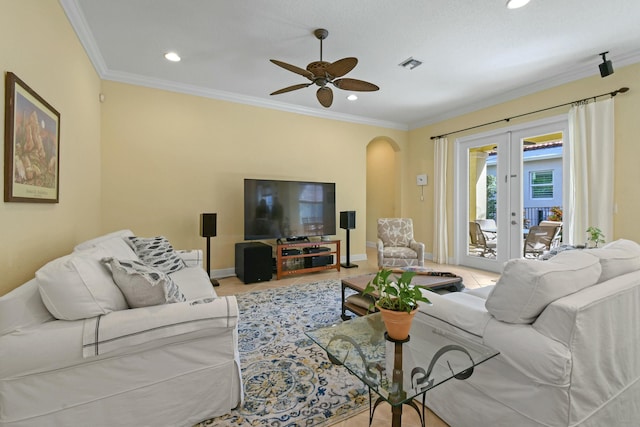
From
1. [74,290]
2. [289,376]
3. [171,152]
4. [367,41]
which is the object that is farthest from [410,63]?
[74,290]

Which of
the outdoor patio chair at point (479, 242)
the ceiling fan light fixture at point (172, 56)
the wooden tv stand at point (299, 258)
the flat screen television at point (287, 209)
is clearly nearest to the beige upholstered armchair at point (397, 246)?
the wooden tv stand at point (299, 258)

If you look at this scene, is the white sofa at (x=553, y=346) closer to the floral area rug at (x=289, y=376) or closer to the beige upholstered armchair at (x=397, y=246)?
the floral area rug at (x=289, y=376)

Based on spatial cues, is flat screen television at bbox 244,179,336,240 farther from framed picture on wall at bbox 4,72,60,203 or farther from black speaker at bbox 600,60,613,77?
black speaker at bbox 600,60,613,77

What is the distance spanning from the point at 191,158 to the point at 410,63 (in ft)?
10.7

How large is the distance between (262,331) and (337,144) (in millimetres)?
3821

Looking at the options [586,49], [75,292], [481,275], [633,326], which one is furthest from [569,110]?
[75,292]

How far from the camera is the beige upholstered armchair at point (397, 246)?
4520mm

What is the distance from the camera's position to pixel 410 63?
11.3 feet

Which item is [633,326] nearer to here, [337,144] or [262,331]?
[262,331]

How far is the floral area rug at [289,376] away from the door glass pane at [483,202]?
3.22 metres

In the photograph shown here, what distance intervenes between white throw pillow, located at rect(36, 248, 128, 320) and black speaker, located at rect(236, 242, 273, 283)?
8.55 ft

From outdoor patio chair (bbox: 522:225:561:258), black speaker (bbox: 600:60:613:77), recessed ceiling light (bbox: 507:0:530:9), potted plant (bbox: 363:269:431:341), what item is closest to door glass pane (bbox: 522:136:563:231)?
outdoor patio chair (bbox: 522:225:561:258)

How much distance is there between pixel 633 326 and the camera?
1.47 m

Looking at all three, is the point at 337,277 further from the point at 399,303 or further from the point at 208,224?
the point at 399,303
